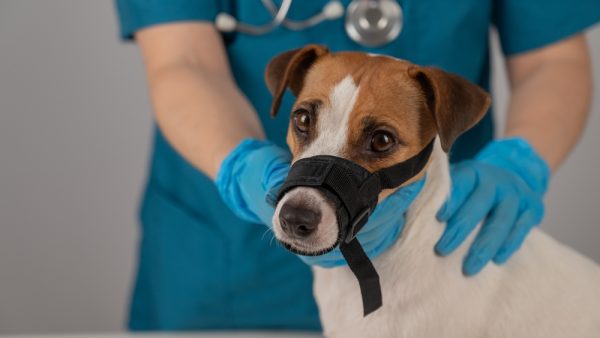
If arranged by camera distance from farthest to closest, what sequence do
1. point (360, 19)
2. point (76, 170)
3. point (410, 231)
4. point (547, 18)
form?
1. point (76, 170)
2. point (547, 18)
3. point (360, 19)
4. point (410, 231)

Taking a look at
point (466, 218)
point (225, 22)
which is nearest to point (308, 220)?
point (466, 218)

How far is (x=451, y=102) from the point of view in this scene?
4.10 feet

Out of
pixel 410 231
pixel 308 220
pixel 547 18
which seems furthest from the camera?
pixel 547 18

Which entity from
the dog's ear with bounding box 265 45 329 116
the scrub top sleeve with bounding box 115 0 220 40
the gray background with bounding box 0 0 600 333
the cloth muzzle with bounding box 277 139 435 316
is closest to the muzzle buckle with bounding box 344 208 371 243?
the cloth muzzle with bounding box 277 139 435 316

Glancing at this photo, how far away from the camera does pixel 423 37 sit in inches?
69.1

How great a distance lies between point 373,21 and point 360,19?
0.10 ft

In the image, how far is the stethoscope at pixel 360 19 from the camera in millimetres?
1635

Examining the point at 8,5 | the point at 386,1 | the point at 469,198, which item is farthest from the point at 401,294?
the point at 8,5

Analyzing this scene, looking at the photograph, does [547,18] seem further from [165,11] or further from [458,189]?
[165,11]

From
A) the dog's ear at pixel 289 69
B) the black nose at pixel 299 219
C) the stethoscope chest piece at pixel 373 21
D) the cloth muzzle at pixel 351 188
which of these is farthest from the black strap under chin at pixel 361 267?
→ the stethoscope chest piece at pixel 373 21

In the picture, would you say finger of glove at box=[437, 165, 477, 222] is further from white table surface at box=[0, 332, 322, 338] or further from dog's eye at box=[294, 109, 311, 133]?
white table surface at box=[0, 332, 322, 338]

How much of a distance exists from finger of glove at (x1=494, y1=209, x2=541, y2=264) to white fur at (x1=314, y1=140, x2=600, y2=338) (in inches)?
0.8

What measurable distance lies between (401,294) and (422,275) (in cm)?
5

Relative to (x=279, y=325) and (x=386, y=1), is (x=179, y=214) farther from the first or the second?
(x=386, y=1)
